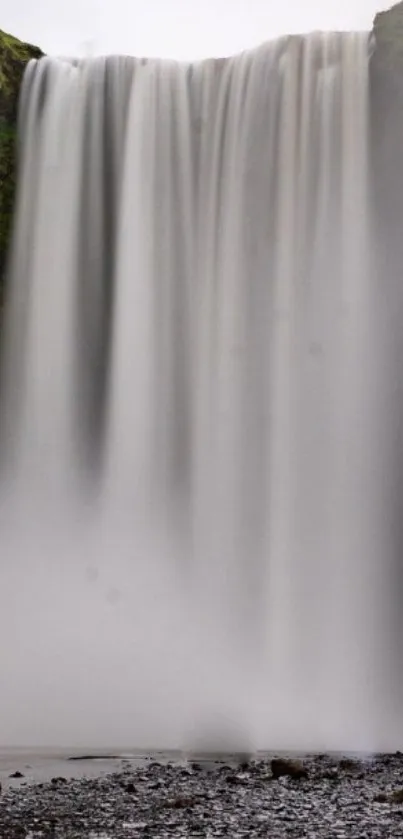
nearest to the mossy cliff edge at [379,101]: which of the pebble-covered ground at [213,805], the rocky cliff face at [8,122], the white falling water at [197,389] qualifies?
the rocky cliff face at [8,122]

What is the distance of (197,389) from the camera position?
19062mm

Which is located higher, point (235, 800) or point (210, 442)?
point (210, 442)

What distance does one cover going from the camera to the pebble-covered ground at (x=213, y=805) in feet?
23.0

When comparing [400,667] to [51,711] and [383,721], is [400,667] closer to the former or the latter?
[383,721]

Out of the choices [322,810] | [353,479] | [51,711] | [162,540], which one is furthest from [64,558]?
[322,810]

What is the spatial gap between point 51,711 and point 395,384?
8.21 meters

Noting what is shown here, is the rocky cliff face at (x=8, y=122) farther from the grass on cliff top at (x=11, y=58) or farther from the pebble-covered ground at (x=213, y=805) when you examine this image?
the pebble-covered ground at (x=213, y=805)

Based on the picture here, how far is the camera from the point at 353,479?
1770 centimetres

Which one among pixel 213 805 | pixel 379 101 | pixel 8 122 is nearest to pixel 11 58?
pixel 8 122

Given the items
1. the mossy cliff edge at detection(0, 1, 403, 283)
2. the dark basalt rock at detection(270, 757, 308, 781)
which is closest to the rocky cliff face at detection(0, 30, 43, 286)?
the mossy cliff edge at detection(0, 1, 403, 283)

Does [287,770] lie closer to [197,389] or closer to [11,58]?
[197,389]

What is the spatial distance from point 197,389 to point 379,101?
656cm

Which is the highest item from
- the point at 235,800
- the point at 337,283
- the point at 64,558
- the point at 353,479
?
the point at 337,283

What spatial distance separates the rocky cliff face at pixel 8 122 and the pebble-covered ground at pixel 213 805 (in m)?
13.0
